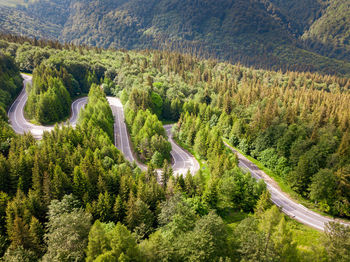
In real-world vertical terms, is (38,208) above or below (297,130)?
below

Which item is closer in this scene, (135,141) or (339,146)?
(339,146)

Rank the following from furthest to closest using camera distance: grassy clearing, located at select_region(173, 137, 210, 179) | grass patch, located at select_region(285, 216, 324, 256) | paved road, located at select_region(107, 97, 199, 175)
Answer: paved road, located at select_region(107, 97, 199, 175)
grassy clearing, located at select_region(173, 137, 210, 179)
grass patch, located at select_region(285, 216, 324, 256)

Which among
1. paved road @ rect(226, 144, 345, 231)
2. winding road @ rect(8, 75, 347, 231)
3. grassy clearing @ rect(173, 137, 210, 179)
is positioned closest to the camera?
paved road @ rect(226, 144, 345, 231)

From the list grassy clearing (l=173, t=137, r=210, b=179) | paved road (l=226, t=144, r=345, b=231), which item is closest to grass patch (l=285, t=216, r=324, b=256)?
paved road (l=226, t=144, r=345, b=231)

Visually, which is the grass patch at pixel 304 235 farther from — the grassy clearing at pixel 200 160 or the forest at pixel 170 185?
the grassy clearing at pixel 200 160

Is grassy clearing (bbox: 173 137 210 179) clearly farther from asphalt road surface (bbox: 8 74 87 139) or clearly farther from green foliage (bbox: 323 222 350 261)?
asphalt road surface (bbox: 8 74 87 139)

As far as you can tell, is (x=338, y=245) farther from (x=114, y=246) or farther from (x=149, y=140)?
(x=149, y=140)

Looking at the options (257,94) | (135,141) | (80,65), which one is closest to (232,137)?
(257,94)

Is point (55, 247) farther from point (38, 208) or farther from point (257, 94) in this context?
point (257, 94)
